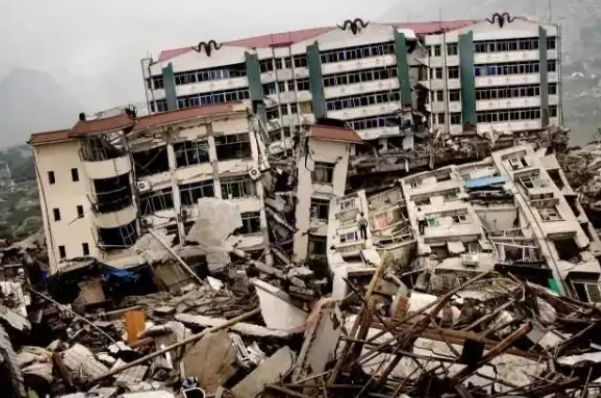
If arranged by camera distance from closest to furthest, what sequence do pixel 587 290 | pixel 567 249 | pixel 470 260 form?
1. pixel 587 290
2. pixel 470 260
3. pixel 567 249

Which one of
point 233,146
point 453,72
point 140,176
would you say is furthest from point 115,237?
point 453,72

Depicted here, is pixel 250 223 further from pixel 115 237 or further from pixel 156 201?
pixel 115 237

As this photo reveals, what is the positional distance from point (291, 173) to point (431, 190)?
7.44 m

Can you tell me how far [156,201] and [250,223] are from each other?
4.40 meters

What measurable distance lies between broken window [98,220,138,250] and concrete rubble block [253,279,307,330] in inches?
550

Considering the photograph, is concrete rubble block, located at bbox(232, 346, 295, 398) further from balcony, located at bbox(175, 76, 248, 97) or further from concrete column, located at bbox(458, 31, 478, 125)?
concrete column, located at bbox(458, 31, 478, 125)

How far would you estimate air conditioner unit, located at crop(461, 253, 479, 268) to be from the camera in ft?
78.6

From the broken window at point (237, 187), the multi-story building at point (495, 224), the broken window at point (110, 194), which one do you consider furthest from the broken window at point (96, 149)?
the multi-story building at point (495, 224)

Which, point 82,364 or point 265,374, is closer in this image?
point 265,374

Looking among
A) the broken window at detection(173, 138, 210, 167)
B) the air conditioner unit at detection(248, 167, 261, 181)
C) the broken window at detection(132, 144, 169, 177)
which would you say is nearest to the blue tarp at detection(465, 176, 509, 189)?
the air conditioner unit at detection(248, 167, 261, 181)

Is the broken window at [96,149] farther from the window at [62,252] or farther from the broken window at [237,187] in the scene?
the broken window at [237,187]

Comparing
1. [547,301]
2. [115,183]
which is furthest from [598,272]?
[115,183]

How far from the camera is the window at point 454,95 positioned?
45.8 m

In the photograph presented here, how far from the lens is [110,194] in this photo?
2830 centimetres
